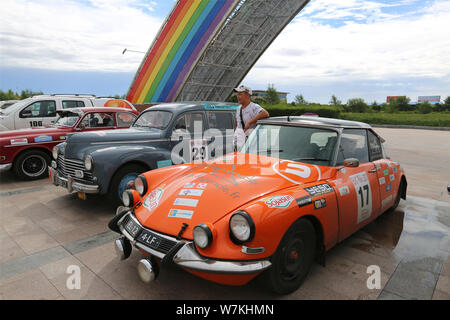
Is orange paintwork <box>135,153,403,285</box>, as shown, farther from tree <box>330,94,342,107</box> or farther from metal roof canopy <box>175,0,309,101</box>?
tree <box>330,94,342,107</box>

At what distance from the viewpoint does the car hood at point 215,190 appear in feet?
8.45

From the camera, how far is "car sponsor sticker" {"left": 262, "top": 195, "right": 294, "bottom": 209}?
2451 millimetres

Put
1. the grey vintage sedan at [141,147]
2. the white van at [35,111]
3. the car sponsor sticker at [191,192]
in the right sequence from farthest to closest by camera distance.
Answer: the white van at [35,111] → the grey vintage sedan at [141,147] → the car sponsor sticker at [191,192]

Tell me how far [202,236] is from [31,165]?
653 centimetres

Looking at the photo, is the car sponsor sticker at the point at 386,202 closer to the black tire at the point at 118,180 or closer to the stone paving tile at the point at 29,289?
the black tire at the point at 118,180

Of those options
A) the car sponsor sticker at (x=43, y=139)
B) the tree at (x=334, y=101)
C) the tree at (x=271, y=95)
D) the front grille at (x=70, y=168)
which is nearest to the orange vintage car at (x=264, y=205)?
the front grille at (x=70, y=168)

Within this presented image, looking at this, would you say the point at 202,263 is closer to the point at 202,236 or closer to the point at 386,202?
the point at 202,236

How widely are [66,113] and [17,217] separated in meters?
3.74

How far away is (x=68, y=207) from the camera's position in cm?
499

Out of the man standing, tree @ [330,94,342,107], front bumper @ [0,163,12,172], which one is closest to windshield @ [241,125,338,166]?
the man standing

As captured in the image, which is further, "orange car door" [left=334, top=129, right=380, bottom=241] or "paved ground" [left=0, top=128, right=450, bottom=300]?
"orange car door" [left=334, top=129, right=380, bottom=241]

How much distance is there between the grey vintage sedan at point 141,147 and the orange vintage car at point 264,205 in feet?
4.72

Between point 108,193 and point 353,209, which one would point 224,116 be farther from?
point 353,209

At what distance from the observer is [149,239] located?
2568 millimetres
